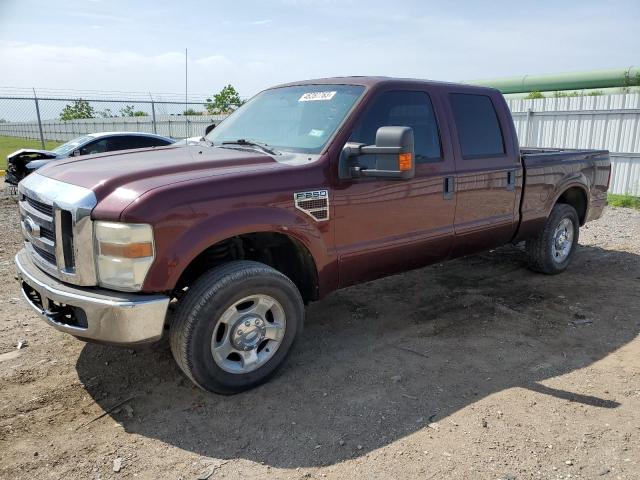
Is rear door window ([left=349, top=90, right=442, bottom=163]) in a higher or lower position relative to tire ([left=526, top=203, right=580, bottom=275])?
higher

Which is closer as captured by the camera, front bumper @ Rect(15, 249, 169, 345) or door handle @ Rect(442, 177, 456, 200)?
front bumper @ Rect(15, 249, 169, 345)

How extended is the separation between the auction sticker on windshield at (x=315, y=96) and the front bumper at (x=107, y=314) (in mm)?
1986

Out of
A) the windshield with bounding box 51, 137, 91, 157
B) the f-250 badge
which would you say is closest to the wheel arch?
the f-250 badge

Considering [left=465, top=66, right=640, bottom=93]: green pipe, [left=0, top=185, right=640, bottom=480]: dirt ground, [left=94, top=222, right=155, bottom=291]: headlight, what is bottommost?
[left=0, top=185, right=640, bottom=480]: dirt ground

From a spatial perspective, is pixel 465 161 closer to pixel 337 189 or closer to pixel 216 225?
pixel 337 189

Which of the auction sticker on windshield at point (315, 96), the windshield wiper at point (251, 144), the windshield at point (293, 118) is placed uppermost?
the auction sticker on windshield at point (315, 96)

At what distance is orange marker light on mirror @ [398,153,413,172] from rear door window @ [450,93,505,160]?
1242 mm

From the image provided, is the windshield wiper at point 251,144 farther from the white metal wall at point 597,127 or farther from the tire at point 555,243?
the white metal wall at point 597,127

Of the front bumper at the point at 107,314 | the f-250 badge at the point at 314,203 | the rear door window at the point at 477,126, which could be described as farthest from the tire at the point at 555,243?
the front bumper at the point at 107,314

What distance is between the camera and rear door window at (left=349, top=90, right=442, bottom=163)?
3.85m

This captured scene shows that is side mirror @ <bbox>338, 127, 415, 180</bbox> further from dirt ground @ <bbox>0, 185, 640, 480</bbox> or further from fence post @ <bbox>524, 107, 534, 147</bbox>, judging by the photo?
fence post @ <bbox>524, 107, 534, 147</bbox>

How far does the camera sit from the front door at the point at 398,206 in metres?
3.72

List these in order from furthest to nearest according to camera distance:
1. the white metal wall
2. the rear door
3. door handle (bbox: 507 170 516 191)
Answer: the white metal wall → door handle (bbox: 507 170 516 191) → the rear door

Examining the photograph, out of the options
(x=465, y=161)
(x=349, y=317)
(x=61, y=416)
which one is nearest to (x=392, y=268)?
(x=349, y=317)
